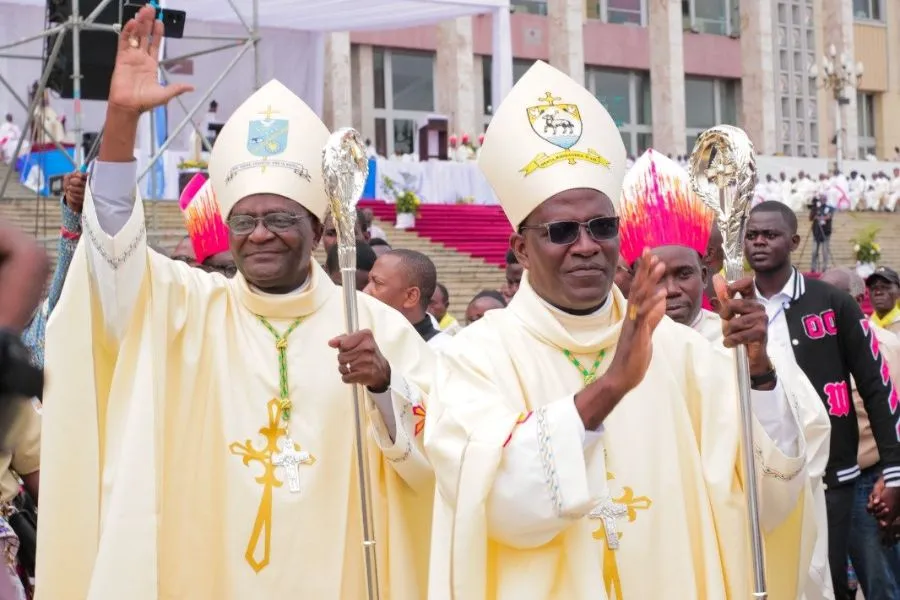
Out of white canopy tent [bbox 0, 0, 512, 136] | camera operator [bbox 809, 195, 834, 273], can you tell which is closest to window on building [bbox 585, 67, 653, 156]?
camera operator [bbox 809, 195, 834, 273]

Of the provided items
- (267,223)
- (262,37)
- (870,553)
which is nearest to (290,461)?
(267,223)

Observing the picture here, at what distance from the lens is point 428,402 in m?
4.34

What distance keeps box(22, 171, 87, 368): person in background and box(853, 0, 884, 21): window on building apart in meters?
47.0

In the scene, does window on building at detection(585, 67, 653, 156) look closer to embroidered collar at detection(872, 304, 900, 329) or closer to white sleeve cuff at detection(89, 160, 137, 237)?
embroidered collar at detection(872, 304, 900, 329)

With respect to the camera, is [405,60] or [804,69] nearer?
[405,60]

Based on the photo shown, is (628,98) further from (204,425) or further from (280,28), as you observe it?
(204,425)

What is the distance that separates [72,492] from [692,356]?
6.75 ft

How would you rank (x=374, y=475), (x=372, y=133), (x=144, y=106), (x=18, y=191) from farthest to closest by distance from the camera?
(x=372, y=133) < (x=18, y=191) < (x=374, y=475) < (x=144, y=106)

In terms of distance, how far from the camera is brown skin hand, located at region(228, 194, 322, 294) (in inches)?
193

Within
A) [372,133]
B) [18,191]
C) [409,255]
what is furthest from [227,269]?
[372,133]

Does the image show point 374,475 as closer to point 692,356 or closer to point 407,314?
point 692,356

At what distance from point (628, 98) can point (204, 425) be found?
40229 millimetres

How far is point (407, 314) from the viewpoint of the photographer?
22.0 feet

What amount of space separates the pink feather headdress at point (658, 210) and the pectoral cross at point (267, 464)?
61.1 inches
